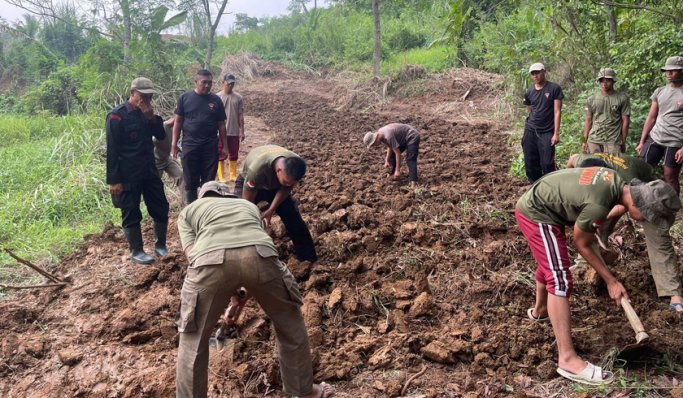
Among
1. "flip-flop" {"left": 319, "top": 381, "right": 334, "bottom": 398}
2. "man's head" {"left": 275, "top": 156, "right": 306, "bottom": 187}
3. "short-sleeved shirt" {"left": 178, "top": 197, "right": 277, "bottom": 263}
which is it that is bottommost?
"flip-flop" {"left": 319, "top": 381, "right": 334, "bottom": 398}

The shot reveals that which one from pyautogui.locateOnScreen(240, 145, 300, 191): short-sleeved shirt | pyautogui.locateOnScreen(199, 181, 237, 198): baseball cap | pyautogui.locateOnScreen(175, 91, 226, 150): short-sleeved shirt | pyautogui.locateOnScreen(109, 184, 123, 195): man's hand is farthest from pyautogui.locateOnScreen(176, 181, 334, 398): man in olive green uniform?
pyautogui.locateOnScreen(175, 91, 226, 150): short-sleeved shirt

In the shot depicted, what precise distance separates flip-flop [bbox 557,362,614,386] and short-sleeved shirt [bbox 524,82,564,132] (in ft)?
11.7

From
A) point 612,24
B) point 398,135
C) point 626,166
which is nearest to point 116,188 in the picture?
point 398,135

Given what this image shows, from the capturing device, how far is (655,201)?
9.30 feet

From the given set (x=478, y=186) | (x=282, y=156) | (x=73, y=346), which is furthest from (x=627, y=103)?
(x=73, y=346)

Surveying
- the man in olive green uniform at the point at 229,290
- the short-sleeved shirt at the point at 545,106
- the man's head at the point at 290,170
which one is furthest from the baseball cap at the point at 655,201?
the short-sleeved shirt at the point at 545,106

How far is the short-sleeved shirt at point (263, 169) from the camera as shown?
13.0 feet

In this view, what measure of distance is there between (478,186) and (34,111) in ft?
48.9

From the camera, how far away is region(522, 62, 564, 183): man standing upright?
227 inches

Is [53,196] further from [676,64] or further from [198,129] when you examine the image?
[676,64]

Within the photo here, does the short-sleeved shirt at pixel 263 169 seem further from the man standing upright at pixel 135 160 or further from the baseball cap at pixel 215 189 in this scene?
the man standing upright at pixel 135 160

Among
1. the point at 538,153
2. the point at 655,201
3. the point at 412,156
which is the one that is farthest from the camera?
the point at 412,156

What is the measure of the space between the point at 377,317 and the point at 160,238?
8.34ft

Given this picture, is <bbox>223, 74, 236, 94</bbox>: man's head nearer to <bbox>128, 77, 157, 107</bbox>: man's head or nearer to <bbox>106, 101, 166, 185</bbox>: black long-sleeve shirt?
<bbox>106, 101, 166, 185</bbox>: black long-sleeve shirt
